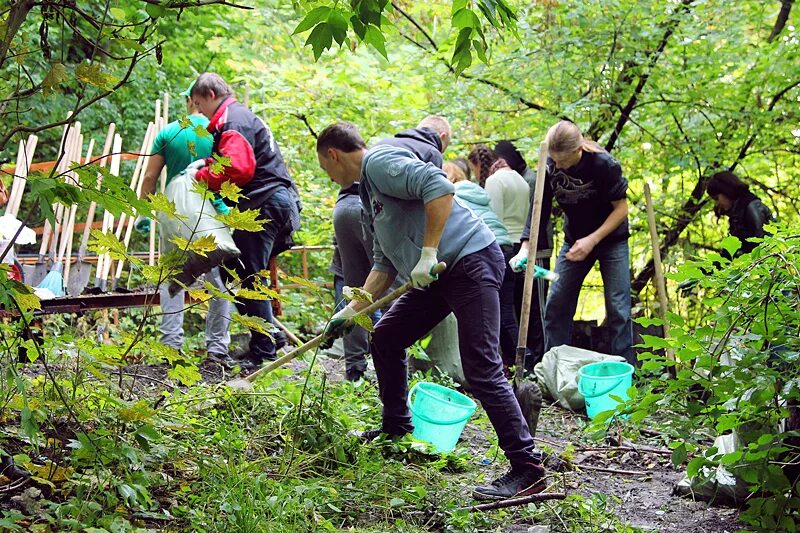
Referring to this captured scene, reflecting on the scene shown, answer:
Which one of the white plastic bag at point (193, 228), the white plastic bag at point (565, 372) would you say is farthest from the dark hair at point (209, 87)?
the white plastic bag at point (565, 372)

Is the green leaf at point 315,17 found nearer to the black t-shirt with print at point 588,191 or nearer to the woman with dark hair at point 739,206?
the black t-shirt with print at point 588,191

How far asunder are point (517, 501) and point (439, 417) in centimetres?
77

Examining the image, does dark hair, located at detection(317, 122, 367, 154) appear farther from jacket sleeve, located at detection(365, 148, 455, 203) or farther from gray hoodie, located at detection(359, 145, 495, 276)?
jacket sleeve, located at detection(365, 148, 455, 203)

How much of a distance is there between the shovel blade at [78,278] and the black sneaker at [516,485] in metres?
4.35

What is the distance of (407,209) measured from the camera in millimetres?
3572

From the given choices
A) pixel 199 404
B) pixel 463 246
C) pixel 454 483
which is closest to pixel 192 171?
pixel 199 404

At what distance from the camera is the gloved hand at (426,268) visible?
3.34 m

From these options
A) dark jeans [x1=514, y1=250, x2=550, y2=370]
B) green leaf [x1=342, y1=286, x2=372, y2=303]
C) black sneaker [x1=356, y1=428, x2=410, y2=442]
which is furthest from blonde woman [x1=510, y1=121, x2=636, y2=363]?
green leaf [x1=342, y1=286, x2=372, y2=303]

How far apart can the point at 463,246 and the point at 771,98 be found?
4895 mm

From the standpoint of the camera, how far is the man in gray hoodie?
11.0ft

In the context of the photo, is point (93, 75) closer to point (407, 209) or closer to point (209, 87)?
point (407, 209)

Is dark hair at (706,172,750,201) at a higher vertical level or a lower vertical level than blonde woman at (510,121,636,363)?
higher

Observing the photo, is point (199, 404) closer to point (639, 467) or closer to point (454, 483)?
point (454, 483)

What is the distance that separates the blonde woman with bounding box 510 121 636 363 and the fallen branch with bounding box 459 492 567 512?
252cm
